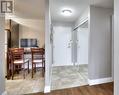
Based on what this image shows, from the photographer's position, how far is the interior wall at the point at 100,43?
10.8 feet

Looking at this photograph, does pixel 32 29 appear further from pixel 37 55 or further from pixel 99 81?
pixel 99 81

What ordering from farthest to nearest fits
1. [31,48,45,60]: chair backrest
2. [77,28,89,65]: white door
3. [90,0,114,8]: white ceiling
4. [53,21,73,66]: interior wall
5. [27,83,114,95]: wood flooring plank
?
[53,21,73,66]: interior wall, [77,28,89,65]: white door, [31,48,45,60]: chair backrest, [90,0,114,8]: white ceiling, [27,83,114,95]: wood flooring plank

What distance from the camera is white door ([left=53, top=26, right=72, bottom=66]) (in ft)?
19.3

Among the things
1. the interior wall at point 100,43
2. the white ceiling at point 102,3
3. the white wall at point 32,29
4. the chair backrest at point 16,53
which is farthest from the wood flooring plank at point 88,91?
the white wall at point 32,29

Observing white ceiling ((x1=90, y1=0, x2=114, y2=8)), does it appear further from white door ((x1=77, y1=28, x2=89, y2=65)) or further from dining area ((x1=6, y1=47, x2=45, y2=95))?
dining area ((x1=6, y1=47, x2=45, y2=95))

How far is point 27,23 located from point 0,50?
11.7 feet

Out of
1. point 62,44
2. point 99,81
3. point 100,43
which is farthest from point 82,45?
point 99,81

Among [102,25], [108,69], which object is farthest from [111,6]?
[108,69]

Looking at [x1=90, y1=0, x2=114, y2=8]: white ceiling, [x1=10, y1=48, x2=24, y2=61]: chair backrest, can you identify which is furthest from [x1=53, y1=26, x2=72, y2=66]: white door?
[x1=90, y1=0, x2=114, y2=8]: white ceiling

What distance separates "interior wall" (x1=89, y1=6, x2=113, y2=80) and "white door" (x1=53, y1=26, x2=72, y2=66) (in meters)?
2.72

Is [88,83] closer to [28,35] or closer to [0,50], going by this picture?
[0,50]

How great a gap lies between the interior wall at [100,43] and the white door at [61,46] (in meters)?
2.72
